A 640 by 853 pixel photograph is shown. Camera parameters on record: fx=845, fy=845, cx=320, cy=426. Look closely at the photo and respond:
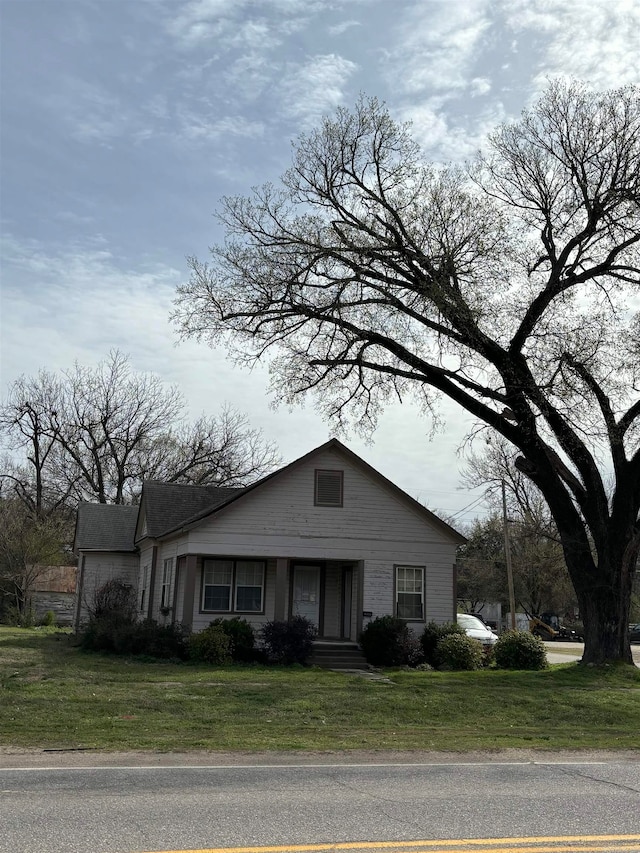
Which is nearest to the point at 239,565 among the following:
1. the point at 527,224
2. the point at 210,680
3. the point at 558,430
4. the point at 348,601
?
the point at 348,601

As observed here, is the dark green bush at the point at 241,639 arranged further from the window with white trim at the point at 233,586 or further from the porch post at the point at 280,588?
the window with white trim at the point at 233,586

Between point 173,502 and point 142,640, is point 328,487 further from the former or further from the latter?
point 173,502

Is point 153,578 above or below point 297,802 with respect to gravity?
above

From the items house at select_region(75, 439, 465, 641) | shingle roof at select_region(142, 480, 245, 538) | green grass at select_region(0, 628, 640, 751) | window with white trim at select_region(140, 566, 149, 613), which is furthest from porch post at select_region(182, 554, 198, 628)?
window with white trim at select_region(140, 566, 149, 613)

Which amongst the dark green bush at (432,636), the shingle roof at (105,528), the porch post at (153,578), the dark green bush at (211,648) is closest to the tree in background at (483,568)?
the shingle roof at (105,528)

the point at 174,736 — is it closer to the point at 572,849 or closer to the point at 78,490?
the point at 572,849

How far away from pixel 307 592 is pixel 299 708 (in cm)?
1217

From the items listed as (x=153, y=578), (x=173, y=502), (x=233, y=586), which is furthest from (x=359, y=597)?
(x=173, y=502)

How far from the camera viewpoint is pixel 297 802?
7754mm

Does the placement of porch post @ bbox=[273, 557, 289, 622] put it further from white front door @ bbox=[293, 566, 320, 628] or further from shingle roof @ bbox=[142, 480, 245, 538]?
shingle roof @ bbox=[142, 480, 245, 538]

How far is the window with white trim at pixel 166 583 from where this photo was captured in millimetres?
27573

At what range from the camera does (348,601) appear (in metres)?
27.0

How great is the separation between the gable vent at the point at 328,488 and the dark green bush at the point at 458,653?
5.24m

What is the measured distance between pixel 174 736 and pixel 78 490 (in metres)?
43.9
